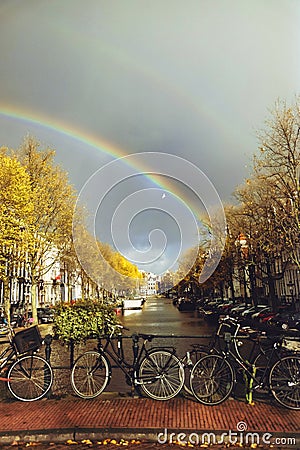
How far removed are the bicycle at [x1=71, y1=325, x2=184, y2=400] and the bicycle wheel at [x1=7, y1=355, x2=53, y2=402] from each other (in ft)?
1.80

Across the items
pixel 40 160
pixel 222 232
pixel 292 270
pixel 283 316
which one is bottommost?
pixel 283 316

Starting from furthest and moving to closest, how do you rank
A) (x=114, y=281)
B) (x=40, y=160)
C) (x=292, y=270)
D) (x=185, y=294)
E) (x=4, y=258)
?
(x=185, y=294), (x=114, y=281), (x=292, y=270), (x=40, y=160), (x=4, y=258)

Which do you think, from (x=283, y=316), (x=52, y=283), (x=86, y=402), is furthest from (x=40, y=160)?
(x=52, y=283)

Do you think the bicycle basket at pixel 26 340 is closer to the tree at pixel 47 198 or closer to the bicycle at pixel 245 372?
the bicycle at pixel 245 372

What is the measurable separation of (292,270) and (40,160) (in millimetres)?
30488

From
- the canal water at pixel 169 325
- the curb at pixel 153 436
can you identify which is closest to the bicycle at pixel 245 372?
the curb at pixel 153 436

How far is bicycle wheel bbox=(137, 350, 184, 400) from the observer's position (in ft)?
25.2

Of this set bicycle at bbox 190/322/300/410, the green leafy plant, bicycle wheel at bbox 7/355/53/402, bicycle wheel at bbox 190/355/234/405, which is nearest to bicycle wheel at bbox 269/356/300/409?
bicycle at bbox 190/322/300/410

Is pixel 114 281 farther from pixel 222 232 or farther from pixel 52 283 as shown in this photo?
pixel 222 232

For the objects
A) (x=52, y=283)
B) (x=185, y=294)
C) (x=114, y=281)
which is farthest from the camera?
(x=185, y=294)

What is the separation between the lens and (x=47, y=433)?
6.14m

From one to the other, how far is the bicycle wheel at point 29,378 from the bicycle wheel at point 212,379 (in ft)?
9.09

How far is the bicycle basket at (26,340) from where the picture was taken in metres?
8.08

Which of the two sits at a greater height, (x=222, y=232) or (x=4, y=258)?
(x=222, y=232)
